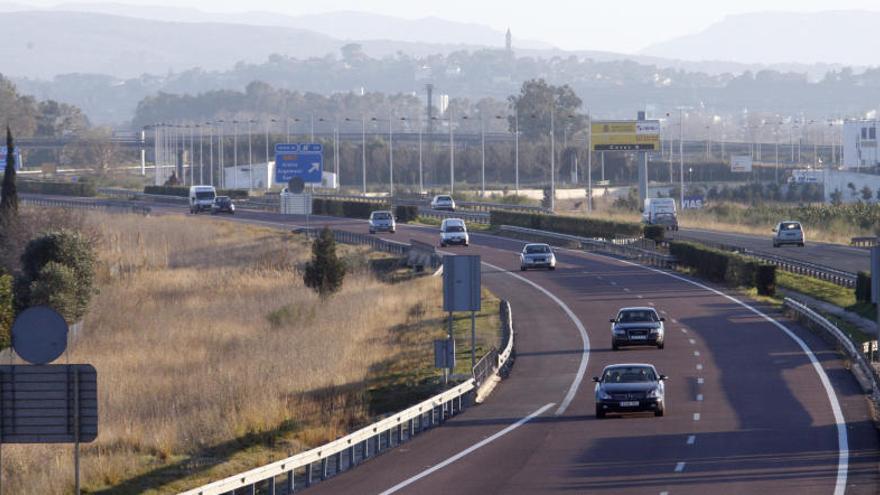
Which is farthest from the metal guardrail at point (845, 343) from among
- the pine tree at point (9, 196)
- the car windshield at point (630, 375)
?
the pine tree at point (9, 196)

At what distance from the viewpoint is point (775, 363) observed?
144ft

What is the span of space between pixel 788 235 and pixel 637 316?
139ft

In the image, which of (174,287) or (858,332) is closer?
(858,332)

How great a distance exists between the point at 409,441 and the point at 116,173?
569 ft

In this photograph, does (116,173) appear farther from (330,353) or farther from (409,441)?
(409,441)

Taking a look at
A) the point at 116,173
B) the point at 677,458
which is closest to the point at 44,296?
the point at 677,458

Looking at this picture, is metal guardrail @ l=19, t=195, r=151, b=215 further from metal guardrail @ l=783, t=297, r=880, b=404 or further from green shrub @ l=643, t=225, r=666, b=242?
metal guardrail @ l=783, t=297, r=880, b=404

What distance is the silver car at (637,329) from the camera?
46875 millimetres

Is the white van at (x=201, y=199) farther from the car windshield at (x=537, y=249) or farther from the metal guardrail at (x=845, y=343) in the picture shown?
the metal guardrail at (x=845, y=343)

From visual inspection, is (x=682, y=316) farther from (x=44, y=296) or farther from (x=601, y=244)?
(x=601, y=244)

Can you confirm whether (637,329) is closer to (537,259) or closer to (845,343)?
(845,343)

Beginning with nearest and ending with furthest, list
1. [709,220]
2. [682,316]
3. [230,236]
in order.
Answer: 1. [682,316]
2. [230,236]
3. [709,220]

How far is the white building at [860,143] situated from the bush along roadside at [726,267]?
12055 centimetres

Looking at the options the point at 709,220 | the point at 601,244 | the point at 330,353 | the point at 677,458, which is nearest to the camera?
the point at 677,458
